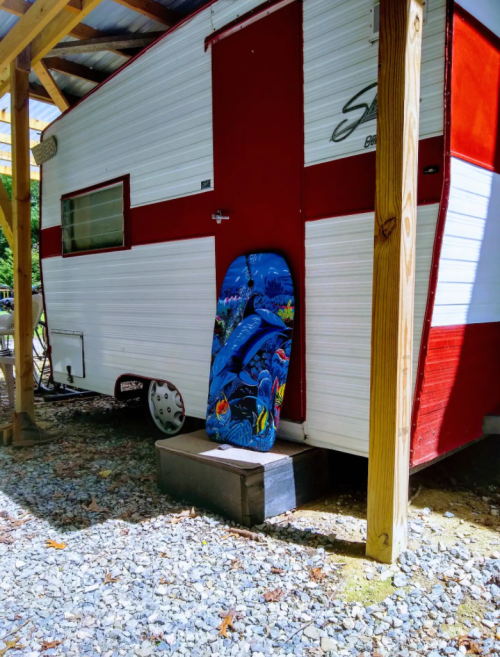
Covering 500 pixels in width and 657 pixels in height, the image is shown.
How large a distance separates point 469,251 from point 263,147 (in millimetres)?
1397

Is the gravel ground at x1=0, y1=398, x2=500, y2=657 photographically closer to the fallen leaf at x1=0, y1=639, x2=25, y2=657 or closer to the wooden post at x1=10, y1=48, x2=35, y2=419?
the fallen leaf at x1=0, y1=639, x2=25, y2=657

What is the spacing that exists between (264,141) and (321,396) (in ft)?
5.26

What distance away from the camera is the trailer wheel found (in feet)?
14.1

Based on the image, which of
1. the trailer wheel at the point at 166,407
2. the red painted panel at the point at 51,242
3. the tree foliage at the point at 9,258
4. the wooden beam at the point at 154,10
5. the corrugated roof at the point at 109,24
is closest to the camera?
the wooden beam at the point at 154,10

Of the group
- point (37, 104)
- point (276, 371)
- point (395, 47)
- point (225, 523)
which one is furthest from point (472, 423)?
point (37, 104)

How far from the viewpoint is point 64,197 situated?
5352 millimetres

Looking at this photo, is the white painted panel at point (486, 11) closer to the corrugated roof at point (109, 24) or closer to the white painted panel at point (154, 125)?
the white painted panel at point (154, 125)

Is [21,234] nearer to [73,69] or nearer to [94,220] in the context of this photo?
[94,220]

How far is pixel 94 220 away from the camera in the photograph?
4984 mm

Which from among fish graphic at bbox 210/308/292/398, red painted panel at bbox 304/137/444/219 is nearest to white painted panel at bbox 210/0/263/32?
red painted panel at bbox 304/137/444/219

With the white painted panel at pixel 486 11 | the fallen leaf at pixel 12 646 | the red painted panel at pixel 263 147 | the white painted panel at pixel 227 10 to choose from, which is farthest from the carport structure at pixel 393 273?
the fallen leaf at pixel 12 646

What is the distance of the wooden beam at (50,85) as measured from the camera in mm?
5273

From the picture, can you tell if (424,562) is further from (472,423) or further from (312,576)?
(472,423)

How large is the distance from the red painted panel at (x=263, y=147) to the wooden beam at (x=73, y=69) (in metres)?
2.46
